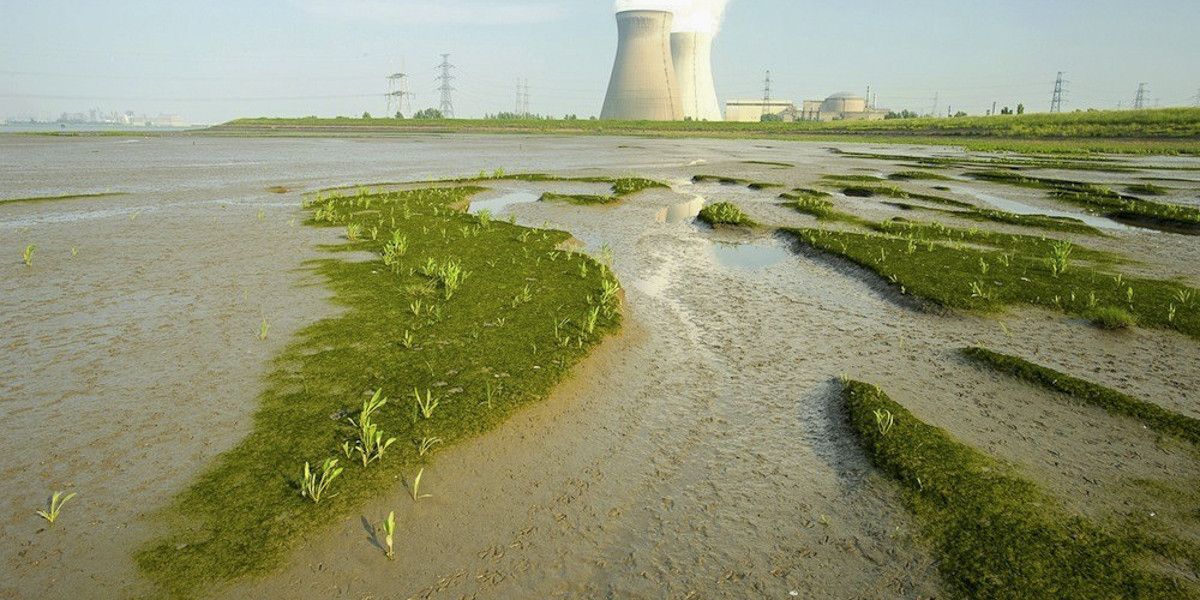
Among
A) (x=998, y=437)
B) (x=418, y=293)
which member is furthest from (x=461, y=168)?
(x=998, y=437)

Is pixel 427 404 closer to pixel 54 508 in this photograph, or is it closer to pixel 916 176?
pixel 54 508

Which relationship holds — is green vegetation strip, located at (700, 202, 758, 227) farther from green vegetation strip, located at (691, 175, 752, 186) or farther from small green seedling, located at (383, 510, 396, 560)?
small green seedling, located at (383, 510, 396, 560)

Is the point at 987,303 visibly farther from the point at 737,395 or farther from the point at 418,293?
the point at 418,293

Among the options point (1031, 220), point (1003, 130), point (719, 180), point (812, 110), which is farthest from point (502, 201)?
point (812, 110)

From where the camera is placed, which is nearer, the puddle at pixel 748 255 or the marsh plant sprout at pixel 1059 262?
the marsh plant sprout at pixel 1059 262

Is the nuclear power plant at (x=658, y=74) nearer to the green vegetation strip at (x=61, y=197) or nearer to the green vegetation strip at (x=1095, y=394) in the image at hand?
the green vegetation strip at (x=61, y=197)

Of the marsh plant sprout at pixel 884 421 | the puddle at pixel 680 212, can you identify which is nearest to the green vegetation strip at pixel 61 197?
the puddle at pixel 680 212

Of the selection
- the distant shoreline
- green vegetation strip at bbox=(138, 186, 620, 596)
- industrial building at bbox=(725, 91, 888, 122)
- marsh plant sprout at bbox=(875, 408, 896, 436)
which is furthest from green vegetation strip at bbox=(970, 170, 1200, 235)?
industrial building at bbox=(725, 91, 888, 122)
